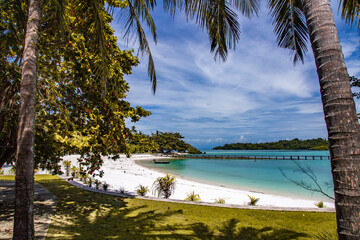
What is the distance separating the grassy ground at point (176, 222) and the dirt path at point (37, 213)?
0.61 feet

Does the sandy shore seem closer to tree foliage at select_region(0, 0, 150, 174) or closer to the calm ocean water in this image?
the calm ocean water

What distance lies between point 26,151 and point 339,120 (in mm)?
3907

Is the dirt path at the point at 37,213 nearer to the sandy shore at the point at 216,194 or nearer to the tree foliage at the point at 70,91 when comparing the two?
the tree foliage at the point at 70,91

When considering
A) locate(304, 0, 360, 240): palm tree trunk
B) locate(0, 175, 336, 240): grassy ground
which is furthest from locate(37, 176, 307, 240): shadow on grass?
locate(304, 0, 360, 240): palm tree trunk

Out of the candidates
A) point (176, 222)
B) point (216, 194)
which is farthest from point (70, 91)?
point (216, 194)

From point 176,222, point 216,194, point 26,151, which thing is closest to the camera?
point 26,151

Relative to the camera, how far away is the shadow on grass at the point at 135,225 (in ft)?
13.7

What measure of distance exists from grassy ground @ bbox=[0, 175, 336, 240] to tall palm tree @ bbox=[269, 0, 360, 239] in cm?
316

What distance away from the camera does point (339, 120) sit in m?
1.57

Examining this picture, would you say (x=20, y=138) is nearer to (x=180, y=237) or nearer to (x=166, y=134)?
(x=180, y=237)

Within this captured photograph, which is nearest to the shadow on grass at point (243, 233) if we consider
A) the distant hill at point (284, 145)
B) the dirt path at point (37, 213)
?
the dirt path at point (37, 213)

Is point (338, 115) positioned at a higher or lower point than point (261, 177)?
higher

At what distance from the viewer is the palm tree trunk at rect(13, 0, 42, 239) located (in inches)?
115

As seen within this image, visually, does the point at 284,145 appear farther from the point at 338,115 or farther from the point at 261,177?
the point at 338,115
